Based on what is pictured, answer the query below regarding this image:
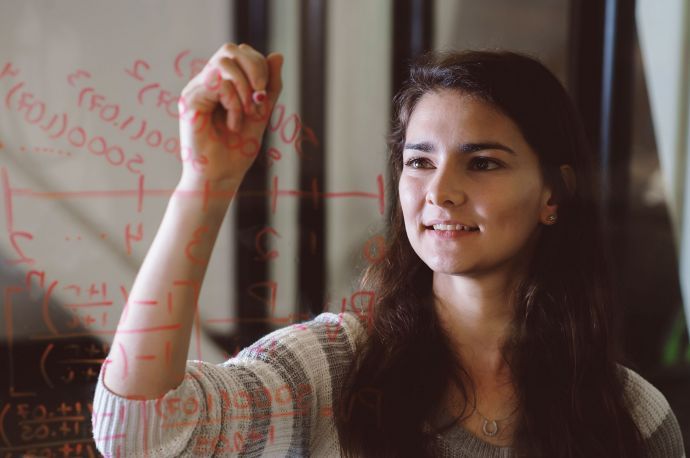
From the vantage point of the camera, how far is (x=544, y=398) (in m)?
0.81

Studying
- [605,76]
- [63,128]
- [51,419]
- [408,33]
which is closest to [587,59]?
[605,76]

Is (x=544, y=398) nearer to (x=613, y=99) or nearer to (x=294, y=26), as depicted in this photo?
(x=294, y=26)

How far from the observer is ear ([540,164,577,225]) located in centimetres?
82

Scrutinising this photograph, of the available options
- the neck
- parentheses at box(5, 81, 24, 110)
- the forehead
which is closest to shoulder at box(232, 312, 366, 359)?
the neck

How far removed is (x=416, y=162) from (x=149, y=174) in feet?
0.90

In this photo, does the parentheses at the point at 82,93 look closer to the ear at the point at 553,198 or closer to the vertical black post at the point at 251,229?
the vertical black post at the point at 251,229

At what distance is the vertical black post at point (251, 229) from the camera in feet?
2.37

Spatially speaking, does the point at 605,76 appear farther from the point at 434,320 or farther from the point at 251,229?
the point at 251,229

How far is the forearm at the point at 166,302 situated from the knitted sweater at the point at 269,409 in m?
0.02

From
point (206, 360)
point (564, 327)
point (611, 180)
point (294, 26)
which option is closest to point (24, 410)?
point (206, 360)

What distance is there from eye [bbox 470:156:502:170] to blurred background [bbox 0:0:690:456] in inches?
4.2

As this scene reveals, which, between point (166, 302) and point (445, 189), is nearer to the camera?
point (166, 302)

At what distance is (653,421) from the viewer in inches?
33.7

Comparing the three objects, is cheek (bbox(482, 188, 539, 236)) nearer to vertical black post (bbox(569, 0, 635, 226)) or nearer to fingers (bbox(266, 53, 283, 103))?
fingers (bbox(266, 53, 283, 103))
